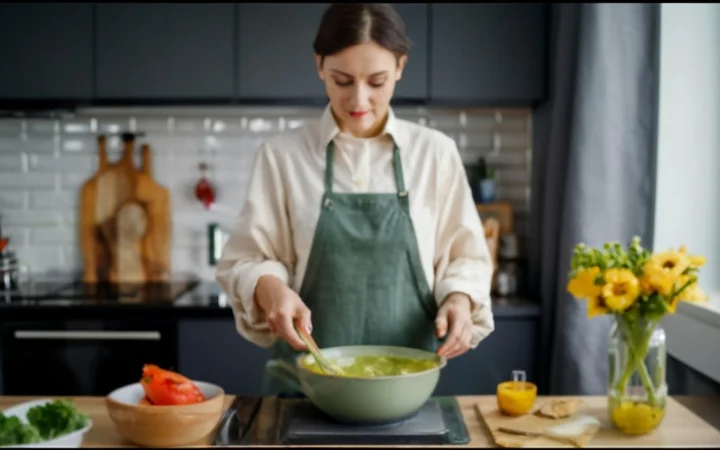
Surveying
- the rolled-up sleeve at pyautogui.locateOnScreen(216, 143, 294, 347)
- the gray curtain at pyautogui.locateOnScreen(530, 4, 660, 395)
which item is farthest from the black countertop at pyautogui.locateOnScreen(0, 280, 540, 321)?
the rolled-up sleeve at pyautogui.locateOnScreen(216, 143, 294, 347)

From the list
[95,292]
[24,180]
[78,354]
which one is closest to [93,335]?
[78,354]

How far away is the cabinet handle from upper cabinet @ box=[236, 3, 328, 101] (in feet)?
3.63

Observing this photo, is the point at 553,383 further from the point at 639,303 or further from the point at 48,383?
the point at 48,383

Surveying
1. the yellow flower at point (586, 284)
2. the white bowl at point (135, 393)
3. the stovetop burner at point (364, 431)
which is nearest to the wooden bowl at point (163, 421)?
the white bowl at point (135, 393)

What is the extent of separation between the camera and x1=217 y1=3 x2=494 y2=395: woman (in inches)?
75.8

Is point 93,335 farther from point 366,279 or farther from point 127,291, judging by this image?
point 366,279

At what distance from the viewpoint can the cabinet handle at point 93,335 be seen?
303cm

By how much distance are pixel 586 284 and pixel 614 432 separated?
12.0 inches

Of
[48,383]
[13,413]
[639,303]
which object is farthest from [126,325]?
[639,303]

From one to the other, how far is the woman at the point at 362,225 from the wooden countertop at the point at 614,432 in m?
0.29

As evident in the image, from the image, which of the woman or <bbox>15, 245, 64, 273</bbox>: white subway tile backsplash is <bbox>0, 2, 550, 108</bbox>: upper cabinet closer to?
<bbox>15, 245, 64, 273</bbox>: white subway tile backsplash

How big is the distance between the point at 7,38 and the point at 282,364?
89.1 inches

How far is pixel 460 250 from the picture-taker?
197 cm

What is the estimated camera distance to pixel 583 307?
275 centimetres
